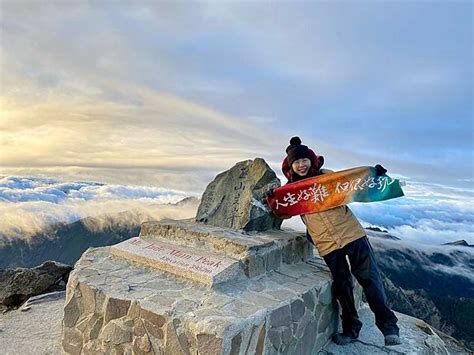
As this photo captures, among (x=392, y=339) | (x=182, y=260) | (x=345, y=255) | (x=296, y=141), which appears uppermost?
(x=296, y=141)

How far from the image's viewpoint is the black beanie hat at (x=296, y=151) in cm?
518

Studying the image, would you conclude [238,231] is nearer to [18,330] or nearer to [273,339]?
[273,339]

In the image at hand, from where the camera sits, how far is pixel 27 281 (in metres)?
8.52

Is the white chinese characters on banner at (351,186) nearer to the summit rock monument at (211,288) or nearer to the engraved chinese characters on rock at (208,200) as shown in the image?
the summit rock monument at (211,288)

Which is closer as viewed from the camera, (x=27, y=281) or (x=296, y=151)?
(x=296, y=151)

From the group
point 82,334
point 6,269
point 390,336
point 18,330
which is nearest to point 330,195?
point 390,336

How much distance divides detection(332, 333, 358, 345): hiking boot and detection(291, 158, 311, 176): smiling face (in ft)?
7.28

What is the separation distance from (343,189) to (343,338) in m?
2.00

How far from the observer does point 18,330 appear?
6.57 meters

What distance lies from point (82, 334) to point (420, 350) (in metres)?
4.37

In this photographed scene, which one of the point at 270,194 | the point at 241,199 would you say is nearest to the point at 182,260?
the point at 241,199

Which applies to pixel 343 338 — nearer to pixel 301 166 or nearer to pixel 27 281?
pixel 301 166

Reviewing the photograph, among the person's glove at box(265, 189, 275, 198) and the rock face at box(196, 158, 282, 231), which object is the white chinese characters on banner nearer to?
the person's glove at box(265, 189, 275, 198)

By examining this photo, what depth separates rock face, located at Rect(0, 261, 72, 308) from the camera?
8109 millimetres
